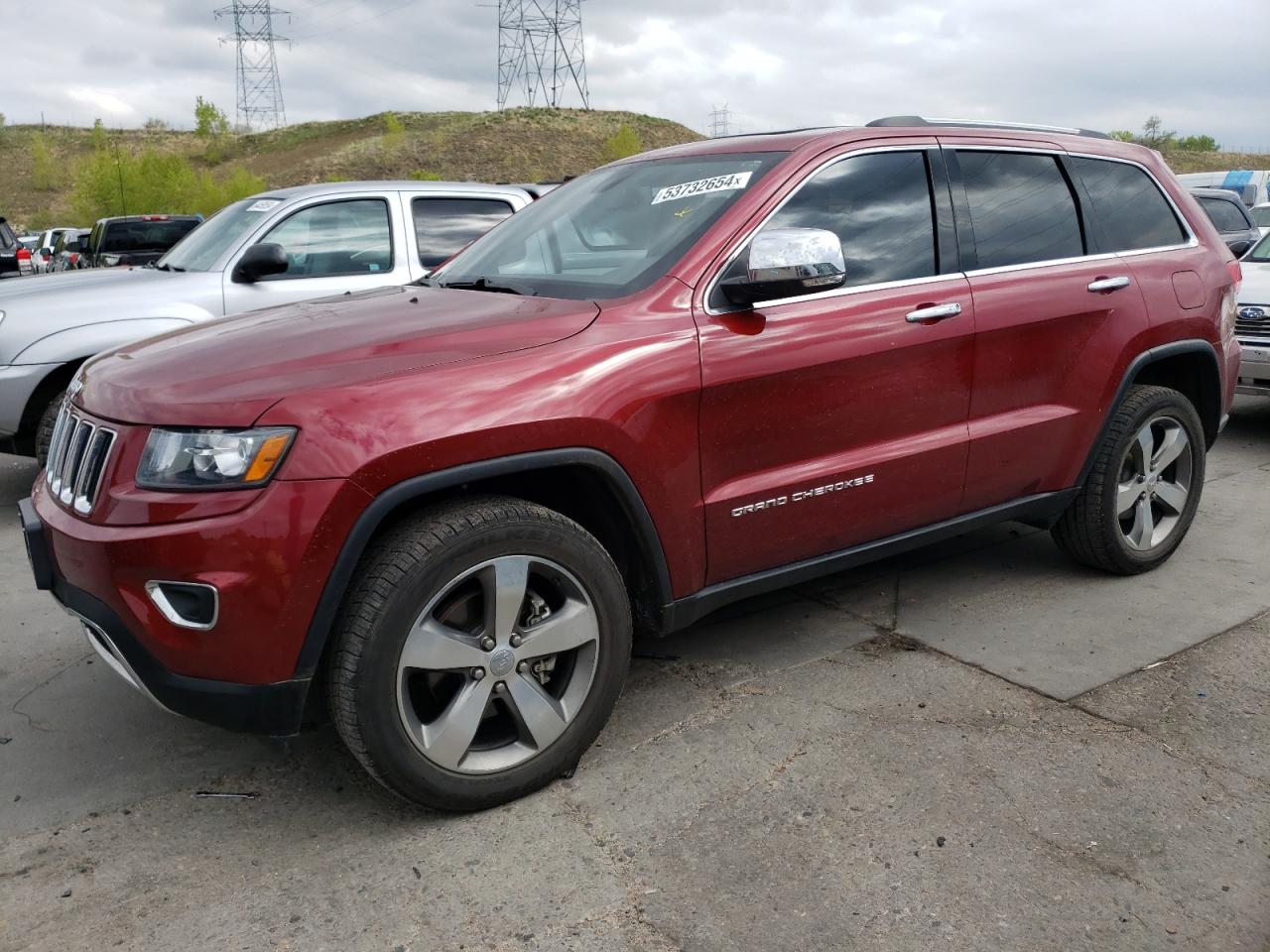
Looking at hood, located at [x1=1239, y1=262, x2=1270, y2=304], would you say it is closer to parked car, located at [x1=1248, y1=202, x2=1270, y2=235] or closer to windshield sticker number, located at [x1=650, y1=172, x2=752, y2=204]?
windshield sticker number, located at [x1=650, y1=172, x2=752, y2=204]

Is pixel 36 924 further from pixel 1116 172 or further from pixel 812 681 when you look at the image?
pixel 1116 172

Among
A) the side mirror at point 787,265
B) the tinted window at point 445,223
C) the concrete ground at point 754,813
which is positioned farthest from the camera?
the tinted window at point 445,223

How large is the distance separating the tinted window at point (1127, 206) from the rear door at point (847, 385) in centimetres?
89

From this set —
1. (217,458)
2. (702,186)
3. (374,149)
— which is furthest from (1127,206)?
→ (374,149)

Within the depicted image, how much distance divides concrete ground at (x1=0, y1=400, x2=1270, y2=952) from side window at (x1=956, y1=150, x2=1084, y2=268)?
139 centimetres

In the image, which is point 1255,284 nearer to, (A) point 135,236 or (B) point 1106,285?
(B) point 1106,285

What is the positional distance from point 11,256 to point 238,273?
1069 cm

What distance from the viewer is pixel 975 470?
3.75 metres

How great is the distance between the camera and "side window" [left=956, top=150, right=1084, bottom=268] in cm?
381

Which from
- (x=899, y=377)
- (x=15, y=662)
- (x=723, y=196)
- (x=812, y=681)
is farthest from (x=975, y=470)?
(x=15, y=662)

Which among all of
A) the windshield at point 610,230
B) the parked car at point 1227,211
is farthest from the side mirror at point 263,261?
the parked car at point 1227,211

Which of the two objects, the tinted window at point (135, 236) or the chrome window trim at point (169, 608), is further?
the tinted window at point (135, 236)

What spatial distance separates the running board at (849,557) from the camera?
125 inches

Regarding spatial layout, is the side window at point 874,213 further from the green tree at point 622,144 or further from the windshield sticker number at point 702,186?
the green tree at point 622,144
